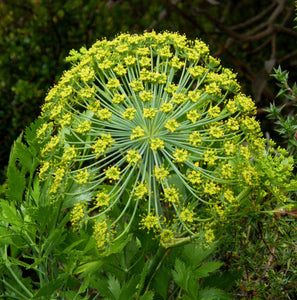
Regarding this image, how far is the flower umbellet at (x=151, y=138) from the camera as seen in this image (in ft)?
4.28

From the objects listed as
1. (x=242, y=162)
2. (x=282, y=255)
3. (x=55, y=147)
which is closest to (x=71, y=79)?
(x=55, y=147)

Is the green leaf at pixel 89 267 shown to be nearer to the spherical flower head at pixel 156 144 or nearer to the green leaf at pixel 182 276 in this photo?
the green leaf at pixel 182 276

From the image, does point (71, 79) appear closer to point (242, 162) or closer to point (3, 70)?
point (242, 162)

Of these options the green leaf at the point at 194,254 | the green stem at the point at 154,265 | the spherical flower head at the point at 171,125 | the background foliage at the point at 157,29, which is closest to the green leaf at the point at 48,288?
the background foliage at the point at 157,29

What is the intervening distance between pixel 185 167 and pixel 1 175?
171cm

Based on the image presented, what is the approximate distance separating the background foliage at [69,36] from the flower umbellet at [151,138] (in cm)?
133

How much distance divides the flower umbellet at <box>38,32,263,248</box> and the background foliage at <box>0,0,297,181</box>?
52.4 inches

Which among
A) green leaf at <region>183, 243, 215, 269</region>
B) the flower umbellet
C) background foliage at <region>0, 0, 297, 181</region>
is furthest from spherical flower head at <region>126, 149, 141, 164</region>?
background foliage at <region>0, 0, 297, 181</region>

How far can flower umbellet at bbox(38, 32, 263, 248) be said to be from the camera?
1.30 meters

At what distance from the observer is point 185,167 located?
1468 mm

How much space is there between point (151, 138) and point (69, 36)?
70.4 inches

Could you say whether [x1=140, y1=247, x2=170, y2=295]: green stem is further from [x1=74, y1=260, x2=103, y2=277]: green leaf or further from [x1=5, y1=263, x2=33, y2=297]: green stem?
[x1=5, y1=263, x2=33, y2=297]: green stem

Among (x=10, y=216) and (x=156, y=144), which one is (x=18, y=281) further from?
(x=156, y=144)

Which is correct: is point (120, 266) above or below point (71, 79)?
below
